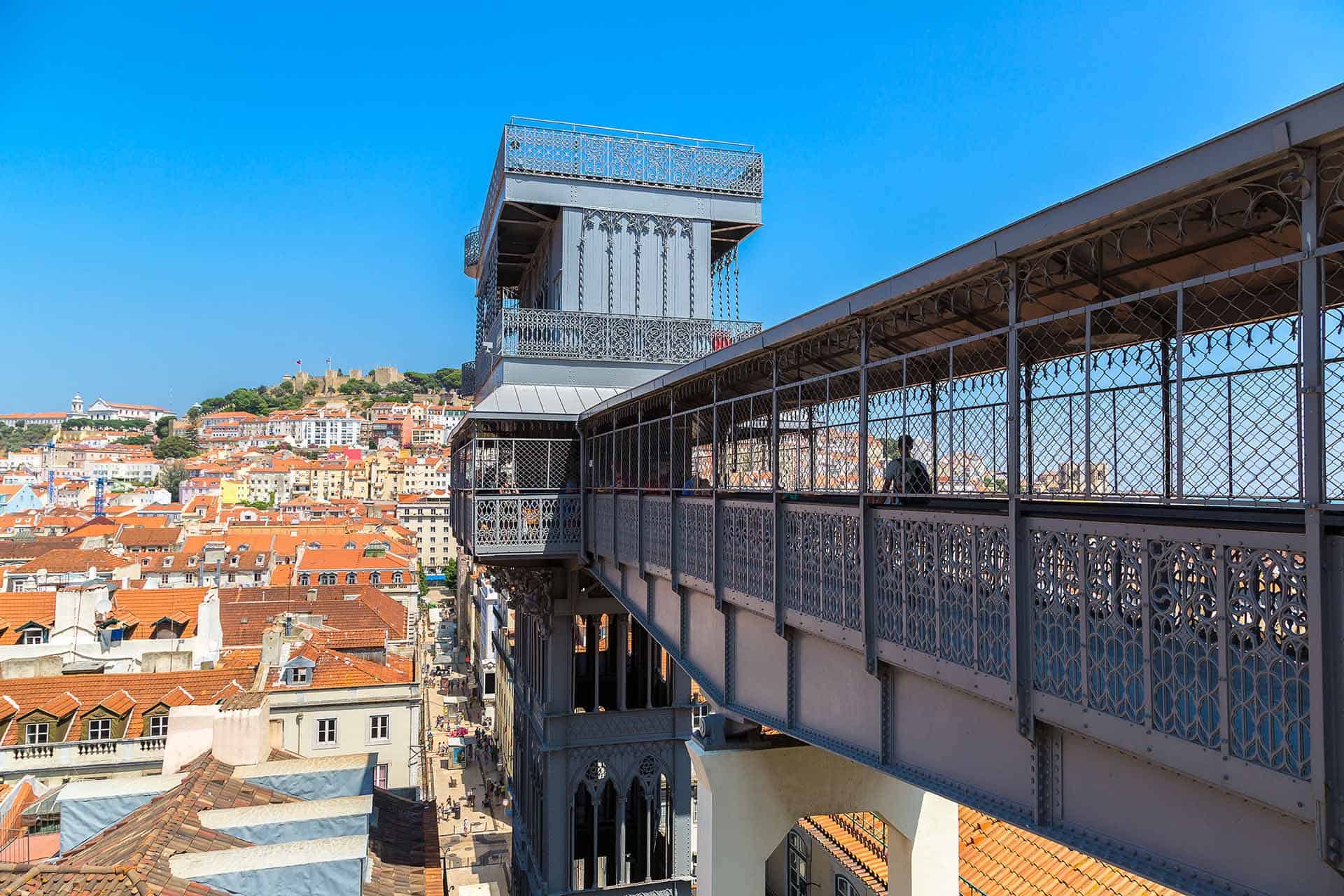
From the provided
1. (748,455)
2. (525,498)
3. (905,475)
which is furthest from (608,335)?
(905,475)

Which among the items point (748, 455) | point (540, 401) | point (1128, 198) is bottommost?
point (748, 455)

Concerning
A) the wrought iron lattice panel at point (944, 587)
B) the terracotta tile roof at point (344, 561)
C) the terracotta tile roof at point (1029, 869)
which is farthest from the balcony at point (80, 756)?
the terracotta tile roof at point (344, 561)

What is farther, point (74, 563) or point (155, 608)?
point (74, 563)

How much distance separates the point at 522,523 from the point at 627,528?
361 centimetres

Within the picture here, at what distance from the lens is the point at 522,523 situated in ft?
51.3

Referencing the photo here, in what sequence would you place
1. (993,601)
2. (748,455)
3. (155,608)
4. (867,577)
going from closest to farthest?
(993,601), (867,577), (748,455), (155,608)

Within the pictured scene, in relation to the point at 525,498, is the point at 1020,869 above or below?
below

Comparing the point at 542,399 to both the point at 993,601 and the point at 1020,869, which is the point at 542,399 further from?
the point at 993,601

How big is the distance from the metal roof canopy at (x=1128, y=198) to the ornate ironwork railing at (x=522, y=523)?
1007 centimetres

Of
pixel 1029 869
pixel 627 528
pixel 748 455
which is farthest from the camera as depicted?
pixel 627 528

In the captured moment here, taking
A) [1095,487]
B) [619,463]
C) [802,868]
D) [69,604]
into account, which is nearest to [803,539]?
[1095,487]

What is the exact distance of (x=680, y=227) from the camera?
19641 millimetres

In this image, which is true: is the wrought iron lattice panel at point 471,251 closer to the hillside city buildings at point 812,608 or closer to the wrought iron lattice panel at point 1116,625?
the hillside city buildings at point 812,608

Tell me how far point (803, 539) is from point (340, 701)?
24.5 meters
